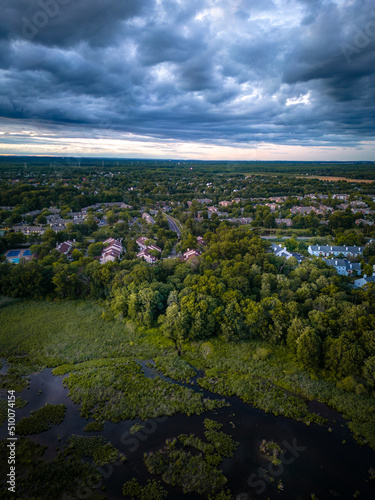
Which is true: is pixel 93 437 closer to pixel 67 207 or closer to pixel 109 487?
pixel 109 487

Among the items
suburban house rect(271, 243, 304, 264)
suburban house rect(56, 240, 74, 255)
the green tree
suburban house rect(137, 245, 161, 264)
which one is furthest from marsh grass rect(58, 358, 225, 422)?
suburban house rect(271, 243, 304, 264)

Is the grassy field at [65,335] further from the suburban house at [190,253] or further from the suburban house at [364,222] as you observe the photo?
the suburban house at [364,222]

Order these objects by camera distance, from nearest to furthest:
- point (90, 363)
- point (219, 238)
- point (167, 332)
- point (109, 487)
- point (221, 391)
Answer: point (109, 487) < point (221, 391) < point (90, 363) < point (167, 332) < point (219, 238)

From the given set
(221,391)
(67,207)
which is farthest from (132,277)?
(67,207)

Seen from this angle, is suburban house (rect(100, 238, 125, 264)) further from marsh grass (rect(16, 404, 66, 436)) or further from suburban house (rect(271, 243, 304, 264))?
suburban house (rect(271, 243, 304, 264))

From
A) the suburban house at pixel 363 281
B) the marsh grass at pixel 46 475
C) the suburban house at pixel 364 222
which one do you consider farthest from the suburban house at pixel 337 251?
the marsh grass at pixel 46 475
